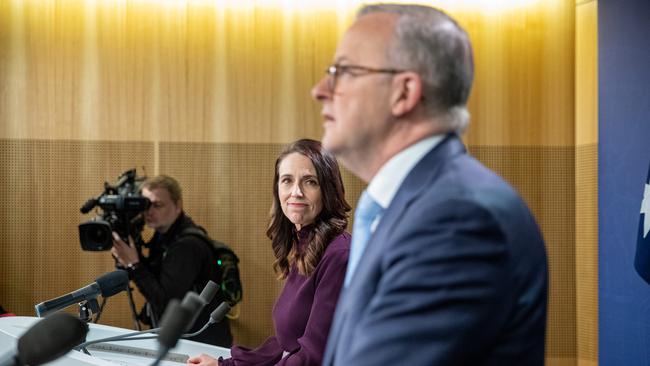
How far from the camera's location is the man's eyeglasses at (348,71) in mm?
1188

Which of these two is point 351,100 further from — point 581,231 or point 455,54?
point 581,231

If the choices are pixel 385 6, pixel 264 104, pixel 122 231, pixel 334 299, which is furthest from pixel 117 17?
pixel 385 6

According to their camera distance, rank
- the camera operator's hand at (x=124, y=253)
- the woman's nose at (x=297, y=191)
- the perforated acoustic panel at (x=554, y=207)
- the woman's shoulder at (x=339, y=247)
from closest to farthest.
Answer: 1. the woman's shoulder at (x=339, y=247)
2. the woman's nose at (x=297, y=191)
3. the camera operator's hand at (x=124, y=253)
4. the perforated acoustic panel at (x=554, y=207)

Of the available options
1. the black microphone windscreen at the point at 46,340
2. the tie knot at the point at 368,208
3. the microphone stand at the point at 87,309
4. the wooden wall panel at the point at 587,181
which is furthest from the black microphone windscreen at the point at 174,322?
the wooden wall panel at the point at 587,181

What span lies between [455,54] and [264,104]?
14.1 feet

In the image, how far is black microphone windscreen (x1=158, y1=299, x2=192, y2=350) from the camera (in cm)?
112

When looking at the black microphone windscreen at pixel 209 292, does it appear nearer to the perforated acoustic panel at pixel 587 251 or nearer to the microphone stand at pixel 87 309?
the microphone stand at pixel 87 309

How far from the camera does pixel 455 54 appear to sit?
1182 millimetres

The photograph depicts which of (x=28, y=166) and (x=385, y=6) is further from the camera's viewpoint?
(x=28, y=166)

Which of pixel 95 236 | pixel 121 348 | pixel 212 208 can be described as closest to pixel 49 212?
pixel 212 208

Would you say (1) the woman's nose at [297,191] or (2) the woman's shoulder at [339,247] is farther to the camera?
(1) the woman's nose at [297,191]

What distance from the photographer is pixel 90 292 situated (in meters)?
2.12

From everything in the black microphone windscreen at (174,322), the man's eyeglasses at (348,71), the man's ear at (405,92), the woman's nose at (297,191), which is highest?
the man's eyeglasses at (348,71)

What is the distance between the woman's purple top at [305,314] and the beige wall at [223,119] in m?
2.96
